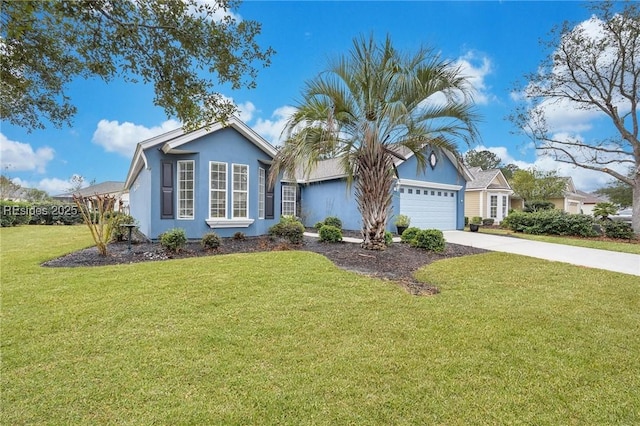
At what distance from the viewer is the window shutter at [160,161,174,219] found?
1101 cm

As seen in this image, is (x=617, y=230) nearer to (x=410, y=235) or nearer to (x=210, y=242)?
(x=410, y=235)

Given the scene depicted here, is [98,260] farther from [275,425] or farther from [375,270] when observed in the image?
[275,425]

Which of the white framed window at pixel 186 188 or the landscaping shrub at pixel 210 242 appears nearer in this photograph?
the landscaping shrub at pixel 210 242

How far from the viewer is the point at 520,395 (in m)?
2.72

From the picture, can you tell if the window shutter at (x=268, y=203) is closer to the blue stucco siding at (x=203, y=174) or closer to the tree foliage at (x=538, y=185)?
the blue stucco siding at (x=203, y=174)

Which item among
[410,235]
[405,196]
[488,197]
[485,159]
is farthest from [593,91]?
[485,159]

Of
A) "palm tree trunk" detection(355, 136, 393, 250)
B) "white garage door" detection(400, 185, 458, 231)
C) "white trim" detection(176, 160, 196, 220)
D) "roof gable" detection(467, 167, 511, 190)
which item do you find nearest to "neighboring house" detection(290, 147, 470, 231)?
"white garage door" detection(400, 185, 458, 231)

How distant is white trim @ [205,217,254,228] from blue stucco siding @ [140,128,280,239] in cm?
15

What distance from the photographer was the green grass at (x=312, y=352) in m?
2.51

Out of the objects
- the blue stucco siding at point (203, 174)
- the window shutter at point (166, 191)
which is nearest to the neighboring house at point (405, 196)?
the blue stucco siding at point (203, 174)

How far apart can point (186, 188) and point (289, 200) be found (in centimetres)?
856

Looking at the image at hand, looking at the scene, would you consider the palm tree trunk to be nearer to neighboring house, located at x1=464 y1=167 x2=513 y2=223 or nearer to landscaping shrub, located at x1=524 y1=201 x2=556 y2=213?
neighboring house, located at x1=464 y1=167 x2=513 y2=223

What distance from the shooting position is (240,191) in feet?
39.6

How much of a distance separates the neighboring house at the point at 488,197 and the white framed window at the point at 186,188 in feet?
69.6
